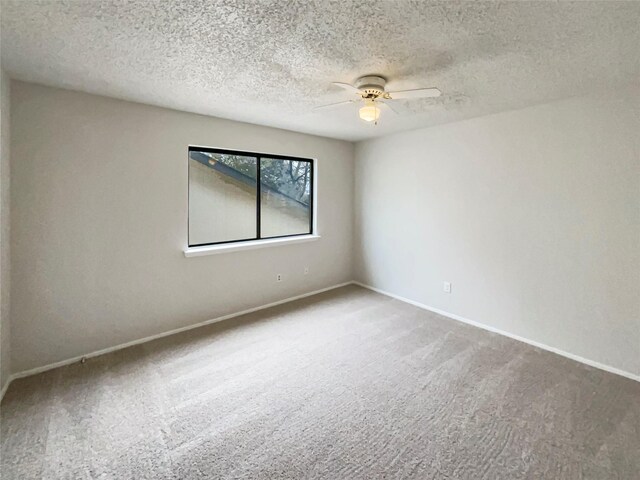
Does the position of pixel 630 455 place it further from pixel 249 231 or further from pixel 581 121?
pixel 249 231

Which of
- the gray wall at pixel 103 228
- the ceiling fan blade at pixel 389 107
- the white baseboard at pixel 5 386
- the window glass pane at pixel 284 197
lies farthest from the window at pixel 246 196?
the white baseboard at pixel 5 386

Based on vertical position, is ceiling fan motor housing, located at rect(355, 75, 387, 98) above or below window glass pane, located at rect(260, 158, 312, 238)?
above

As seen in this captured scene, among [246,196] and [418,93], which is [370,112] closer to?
[418,93]

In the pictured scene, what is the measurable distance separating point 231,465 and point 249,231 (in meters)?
2.75

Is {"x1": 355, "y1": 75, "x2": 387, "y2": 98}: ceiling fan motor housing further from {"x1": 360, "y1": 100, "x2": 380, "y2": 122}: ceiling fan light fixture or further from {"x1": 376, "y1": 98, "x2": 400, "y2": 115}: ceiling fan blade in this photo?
{"x1": 376, "y1": 98, "x2": 400, "y2": 115}: ceiling fan blade

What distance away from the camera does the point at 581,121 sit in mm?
2631

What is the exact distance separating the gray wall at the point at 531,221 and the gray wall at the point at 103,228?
7.17 feet

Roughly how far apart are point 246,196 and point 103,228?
164cm

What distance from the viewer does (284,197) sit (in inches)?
173

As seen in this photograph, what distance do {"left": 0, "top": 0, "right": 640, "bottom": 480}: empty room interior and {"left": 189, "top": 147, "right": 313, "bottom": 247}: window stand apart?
3 centimetres

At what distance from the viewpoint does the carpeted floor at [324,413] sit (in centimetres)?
165

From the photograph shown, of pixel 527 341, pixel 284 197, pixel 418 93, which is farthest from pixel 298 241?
pixel 527 341

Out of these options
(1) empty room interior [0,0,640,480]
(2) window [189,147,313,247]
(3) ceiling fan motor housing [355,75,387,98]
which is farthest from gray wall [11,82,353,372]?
(3) ceiling fan motor housing [355,75,387,98]

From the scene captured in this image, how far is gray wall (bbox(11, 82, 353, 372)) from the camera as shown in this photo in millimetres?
2436
